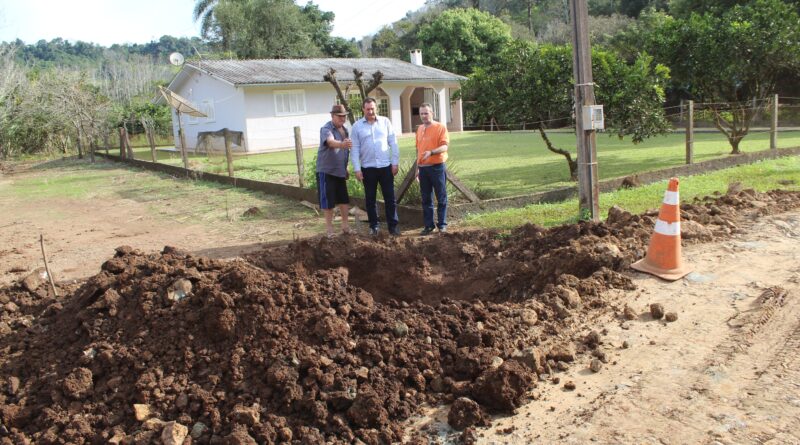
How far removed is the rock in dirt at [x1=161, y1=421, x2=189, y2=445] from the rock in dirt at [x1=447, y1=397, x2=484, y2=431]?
1384 millimetres

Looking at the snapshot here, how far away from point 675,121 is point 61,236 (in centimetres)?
2489

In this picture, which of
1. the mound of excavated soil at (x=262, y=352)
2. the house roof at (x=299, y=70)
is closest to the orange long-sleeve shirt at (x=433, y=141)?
the mound of excavated soil at (x=262, y=352)

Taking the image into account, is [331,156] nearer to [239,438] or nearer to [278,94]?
[239,438]

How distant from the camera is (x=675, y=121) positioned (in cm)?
2717

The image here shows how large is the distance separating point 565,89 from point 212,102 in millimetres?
20794

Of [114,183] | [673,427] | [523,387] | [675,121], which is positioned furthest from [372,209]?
[675,121]

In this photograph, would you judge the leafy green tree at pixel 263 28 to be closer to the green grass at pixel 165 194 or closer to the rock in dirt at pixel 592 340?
the green grass at pixel 165 194

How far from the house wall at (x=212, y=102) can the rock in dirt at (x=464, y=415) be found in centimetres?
2414

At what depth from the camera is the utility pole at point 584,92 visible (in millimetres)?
7094

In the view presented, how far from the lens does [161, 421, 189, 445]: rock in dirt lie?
126 inches

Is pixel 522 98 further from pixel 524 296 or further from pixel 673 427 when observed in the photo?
pixel 673 427

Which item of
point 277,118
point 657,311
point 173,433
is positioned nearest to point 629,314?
point 657,311

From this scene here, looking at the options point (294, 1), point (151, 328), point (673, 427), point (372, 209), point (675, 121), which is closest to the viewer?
point (673, 427)

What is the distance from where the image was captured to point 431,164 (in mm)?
7785
